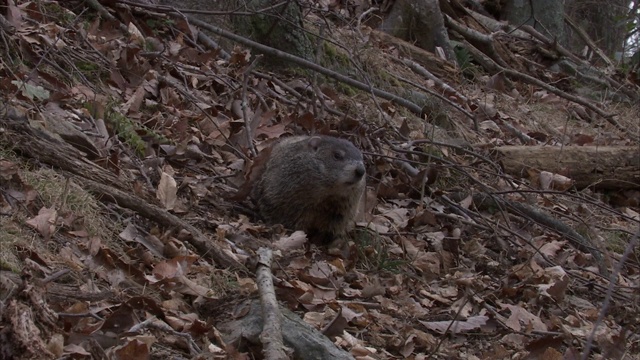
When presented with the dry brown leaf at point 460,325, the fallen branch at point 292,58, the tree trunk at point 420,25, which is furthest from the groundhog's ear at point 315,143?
the tree trunk at point 420,25

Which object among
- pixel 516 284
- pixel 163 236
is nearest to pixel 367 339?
pixel 163 236

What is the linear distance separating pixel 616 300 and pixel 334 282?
213cm

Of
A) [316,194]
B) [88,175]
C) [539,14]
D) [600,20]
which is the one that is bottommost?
[600,20]

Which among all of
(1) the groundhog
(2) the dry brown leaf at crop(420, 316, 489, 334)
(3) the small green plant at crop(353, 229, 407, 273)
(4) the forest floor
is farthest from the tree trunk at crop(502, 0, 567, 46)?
(2) the dry brown leaf at crop(420, 316, 489, 334)

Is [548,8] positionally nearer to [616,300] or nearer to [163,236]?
[616,300]

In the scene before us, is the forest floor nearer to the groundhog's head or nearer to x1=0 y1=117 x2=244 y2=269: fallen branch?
x1=0 y1=117 x2=244 y2=269: fallen branch

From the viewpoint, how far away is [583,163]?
25.9ft

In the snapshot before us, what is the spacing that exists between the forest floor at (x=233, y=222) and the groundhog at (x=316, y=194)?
158 mm

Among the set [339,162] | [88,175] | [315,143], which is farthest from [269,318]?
[315,143]

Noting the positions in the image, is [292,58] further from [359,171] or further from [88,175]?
[88,175]

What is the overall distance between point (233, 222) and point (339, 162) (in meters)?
0.87

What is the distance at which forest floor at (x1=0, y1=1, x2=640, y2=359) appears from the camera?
3.51 m

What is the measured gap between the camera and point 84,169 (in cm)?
449

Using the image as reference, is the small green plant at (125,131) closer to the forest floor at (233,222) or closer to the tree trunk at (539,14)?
the forest floor at (233,222)
